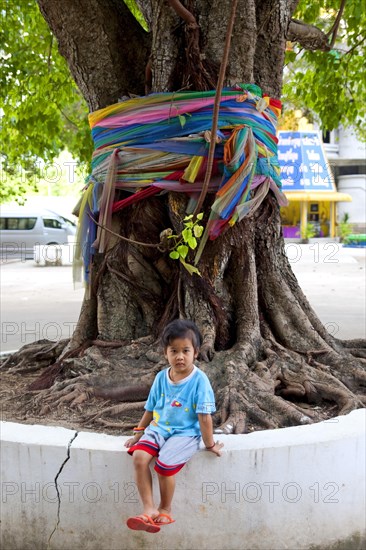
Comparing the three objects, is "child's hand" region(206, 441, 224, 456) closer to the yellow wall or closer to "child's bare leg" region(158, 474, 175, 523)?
"child's bare leg" region(158, 474, 175, 523)

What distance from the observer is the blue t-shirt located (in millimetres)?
2711

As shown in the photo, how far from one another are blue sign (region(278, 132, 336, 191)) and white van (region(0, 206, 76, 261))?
9.05 metres

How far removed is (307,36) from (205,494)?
12.0ft

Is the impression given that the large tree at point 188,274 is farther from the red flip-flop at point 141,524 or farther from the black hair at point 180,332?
the red flip-flop at point 141,524

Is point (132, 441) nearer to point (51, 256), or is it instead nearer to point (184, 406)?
point (184, 406)

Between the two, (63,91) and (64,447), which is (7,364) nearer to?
(64,447)

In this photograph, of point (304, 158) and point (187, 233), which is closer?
point (187, 233)

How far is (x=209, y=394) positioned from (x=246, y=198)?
1416 mm

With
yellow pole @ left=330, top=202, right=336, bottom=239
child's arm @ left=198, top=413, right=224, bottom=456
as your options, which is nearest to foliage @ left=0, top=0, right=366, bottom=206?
child's arm @ left=198, top=413, right=224, bottom=456

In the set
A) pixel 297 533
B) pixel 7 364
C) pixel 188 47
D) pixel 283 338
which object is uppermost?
pixel 188 47

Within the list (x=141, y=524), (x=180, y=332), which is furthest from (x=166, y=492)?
(x=180, y=332)

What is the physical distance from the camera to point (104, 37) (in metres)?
4.12

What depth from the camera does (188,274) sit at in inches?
154

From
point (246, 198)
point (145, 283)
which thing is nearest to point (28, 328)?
point (145, 283)
